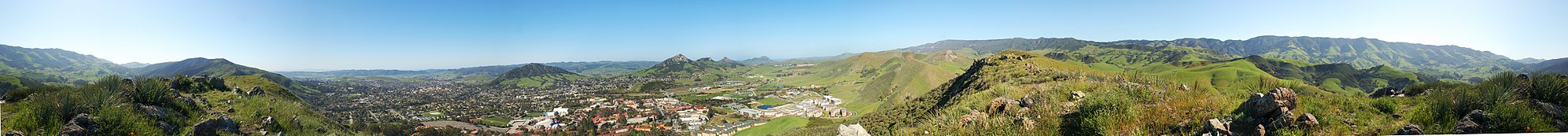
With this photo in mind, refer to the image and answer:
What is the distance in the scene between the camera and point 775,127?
31594 millimetres

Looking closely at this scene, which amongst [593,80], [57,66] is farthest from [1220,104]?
[593,80]

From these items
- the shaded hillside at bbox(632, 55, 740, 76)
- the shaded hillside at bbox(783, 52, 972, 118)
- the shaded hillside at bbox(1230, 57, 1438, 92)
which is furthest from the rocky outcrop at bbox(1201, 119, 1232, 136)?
the shaded hillside at bbox(632, 55, 740, 76)

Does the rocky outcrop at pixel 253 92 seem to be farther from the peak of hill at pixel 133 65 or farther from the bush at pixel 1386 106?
the bush at pixel 1386 106

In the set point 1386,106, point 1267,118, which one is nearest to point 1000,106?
point 1267,118

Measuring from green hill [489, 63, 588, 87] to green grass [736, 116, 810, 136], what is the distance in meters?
57.2

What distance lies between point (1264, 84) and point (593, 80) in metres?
93.9

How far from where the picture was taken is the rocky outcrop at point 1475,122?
387 centimetres

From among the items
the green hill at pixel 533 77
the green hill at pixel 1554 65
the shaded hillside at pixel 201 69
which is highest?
the shaded hillside at pixel 201 69

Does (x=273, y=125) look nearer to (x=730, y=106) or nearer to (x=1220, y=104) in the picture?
(x=1220, y=104)

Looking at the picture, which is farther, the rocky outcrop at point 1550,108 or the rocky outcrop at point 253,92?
the rocky outcrop at point 253,92

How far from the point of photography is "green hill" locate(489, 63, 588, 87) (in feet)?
256

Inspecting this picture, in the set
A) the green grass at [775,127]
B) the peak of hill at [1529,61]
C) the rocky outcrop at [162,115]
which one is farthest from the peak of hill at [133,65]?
the green grass at [775,127]

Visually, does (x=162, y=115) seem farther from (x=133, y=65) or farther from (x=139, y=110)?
(x=133, y=65)

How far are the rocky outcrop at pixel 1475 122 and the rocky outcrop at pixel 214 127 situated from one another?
13769mm
